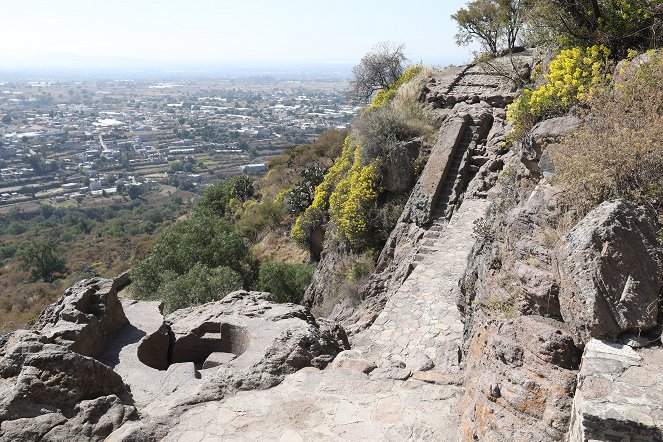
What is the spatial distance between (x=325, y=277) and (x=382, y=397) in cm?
829

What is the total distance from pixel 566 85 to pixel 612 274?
4.20m

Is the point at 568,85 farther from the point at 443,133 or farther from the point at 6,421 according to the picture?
the point at 6,421

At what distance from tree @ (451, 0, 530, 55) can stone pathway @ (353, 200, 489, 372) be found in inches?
374

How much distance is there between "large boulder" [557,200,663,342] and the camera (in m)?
3.25

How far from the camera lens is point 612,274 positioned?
11.0 ft

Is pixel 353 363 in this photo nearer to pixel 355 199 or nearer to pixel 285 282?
pixel 355 199

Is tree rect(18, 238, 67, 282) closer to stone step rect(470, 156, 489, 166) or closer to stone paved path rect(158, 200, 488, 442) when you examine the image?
stone step rect(470, 156, 489, 166)

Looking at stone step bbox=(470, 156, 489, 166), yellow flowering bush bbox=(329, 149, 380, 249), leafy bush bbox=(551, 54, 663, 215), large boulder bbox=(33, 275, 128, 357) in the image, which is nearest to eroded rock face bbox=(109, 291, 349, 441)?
large boulder bbox=(33, 275, 128, 357)

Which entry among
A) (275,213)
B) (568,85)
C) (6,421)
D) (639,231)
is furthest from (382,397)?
(275,213)

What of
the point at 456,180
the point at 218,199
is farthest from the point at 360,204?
the point at 218,199

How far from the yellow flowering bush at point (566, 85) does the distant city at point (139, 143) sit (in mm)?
32891

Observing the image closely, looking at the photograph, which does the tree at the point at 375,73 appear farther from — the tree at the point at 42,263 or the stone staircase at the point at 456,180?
the tree at the point at 42,263

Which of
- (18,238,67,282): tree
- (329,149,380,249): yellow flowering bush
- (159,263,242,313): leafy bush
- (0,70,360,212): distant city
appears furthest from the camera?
(0,70,360,212): distant city

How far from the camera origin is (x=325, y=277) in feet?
42.5
